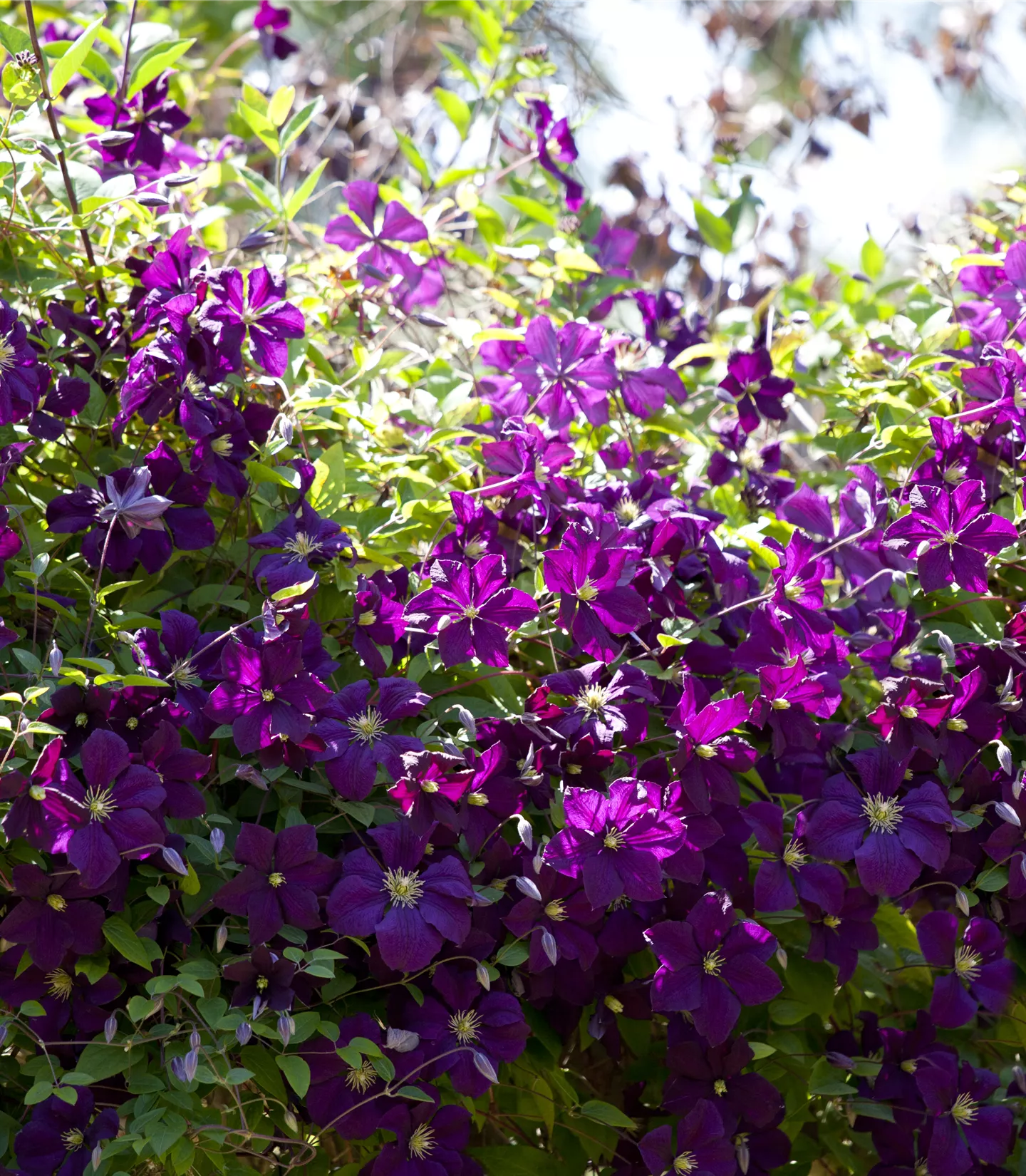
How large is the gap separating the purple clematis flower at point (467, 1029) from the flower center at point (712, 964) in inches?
6.4

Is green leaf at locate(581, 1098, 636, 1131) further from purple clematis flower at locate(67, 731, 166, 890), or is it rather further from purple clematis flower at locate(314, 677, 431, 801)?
purple clematis flower at locate(67, 731, 166, 890)

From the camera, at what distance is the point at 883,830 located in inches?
41.9

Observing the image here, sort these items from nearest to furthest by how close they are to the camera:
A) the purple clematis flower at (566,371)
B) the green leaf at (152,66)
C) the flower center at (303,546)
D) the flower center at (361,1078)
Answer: the flower center at (361,1078) < the flower center at (303,546) < the purple clematis flower at (566,371) < the green leaf at (152,66)

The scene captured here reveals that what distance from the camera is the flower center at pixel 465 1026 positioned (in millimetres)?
973

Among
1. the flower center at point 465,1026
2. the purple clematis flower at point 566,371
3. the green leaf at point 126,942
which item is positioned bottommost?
the flower center at point 465,1026

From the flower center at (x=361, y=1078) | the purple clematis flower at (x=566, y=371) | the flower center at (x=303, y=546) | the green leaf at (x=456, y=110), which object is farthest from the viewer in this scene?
the green leaf at (x=456, y=110)

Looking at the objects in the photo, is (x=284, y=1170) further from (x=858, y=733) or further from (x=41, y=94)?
(x=41, y=94)

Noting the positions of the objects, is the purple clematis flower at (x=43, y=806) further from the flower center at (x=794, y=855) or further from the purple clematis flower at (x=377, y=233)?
the purple clematis flower at (x=377, y=233)

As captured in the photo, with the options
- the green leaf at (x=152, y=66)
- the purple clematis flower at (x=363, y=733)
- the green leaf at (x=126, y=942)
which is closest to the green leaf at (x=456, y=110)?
the green leaf at (x=152, y=66)

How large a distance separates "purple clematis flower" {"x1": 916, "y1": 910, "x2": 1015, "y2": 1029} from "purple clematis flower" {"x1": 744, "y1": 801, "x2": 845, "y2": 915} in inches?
4.4

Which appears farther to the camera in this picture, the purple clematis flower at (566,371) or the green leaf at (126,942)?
the purple clematis flower at (566,371)

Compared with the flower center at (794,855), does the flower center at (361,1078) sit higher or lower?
lower

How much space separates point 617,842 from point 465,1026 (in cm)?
20

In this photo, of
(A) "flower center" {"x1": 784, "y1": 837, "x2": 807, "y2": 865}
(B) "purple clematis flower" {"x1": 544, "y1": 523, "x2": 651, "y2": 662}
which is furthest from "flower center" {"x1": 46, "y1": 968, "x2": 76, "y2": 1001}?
(A) "flower center" {"x1": 784, "y1": 837, "x2": 807, "y2": 865}
